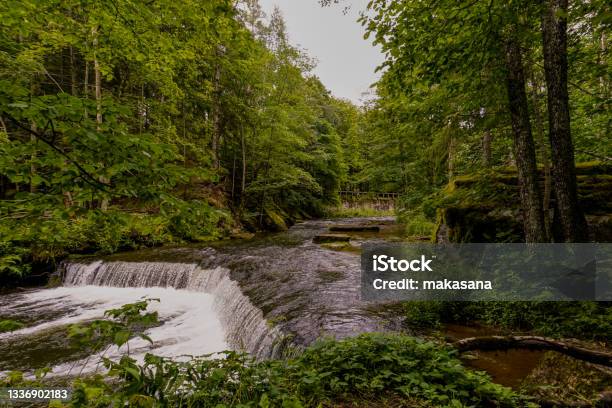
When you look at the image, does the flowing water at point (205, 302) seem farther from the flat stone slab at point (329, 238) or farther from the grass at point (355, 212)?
the grass at point (355, 212)

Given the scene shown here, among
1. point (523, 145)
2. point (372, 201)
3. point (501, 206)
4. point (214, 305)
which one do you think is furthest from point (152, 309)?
point (372, 201)

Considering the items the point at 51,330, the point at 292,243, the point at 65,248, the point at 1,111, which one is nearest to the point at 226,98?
the point at 292,243

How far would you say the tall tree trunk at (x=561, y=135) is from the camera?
5051 mm

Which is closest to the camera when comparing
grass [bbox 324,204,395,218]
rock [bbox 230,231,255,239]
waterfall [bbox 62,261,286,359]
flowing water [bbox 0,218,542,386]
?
flowing water [bbox 0,218,542,386]

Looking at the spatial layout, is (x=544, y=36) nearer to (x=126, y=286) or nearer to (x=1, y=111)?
(x=1, y=111)

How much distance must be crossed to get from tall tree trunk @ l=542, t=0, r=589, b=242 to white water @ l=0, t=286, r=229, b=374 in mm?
7371

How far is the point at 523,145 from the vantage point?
6.00 m

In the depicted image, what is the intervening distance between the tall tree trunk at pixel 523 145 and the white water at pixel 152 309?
708 centimetres

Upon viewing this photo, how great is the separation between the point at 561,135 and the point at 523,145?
875 millimetres

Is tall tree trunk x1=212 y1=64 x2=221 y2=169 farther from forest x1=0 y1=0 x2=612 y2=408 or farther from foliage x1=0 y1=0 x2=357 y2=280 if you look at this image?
forest x1=0 y1=0 x2=612 y2=408

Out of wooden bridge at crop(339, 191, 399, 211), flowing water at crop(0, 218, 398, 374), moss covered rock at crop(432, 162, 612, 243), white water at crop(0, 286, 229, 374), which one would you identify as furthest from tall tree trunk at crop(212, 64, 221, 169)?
wooden bridge at crop(339, 191, 399, 211)

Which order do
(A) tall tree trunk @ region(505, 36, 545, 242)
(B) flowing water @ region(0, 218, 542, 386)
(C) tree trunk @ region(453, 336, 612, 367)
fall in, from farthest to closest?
1. (A) tall tree trunk @ region(505, 36, 545, 242)
2. (B) flowing water @ region(0, 218, 542, 386)
3. (C) tree trunk @ region(453, 336, 612, 367)

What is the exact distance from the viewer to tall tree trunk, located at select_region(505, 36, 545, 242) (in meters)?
5.80

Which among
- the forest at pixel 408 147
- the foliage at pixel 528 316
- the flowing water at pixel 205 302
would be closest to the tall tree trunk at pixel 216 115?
the flowing water at pixel 205 302
